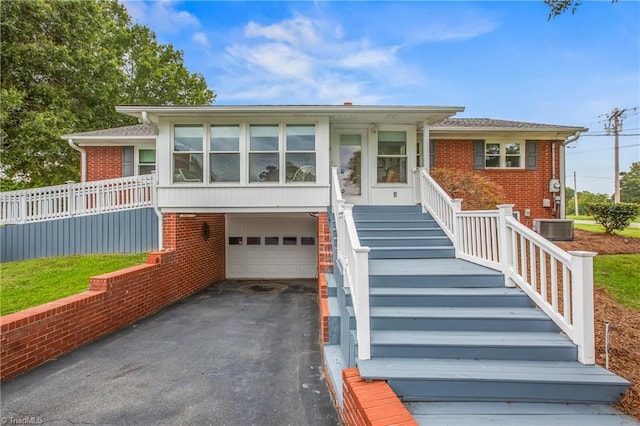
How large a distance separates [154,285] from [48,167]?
36.5 feet

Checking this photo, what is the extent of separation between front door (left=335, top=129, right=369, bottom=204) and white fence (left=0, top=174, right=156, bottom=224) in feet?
16.6

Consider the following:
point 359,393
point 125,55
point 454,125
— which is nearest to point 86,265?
point 359,393

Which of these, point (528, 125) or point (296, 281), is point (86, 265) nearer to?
point (296, 281)

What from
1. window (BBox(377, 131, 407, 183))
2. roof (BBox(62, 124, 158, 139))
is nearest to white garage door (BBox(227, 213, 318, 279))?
window (BBox(377, 131, 407, 183))

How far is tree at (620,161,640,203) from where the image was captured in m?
45.4

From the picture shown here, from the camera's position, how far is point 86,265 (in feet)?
22.6

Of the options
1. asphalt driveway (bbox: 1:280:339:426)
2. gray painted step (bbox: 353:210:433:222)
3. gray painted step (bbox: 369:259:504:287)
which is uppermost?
gray painted step (bbox: 353:210:433:222)

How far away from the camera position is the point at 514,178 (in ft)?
33.3

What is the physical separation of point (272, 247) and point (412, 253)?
6.37 metres

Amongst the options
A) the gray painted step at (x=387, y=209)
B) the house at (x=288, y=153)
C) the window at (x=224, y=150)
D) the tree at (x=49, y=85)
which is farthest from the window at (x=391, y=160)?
the tree at (x=49, y=85)

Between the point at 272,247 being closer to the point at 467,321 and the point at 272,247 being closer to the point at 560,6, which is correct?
the point at 467,321

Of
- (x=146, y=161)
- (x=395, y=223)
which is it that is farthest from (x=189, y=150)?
(x=395, y=223)

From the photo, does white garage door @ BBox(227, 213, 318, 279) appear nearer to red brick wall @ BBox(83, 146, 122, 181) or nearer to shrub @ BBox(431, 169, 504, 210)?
red brick wall @ BBox(83, 146, 122, 181)

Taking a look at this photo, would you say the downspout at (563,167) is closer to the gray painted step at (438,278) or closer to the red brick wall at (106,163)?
the gray painted step at (438,278)
